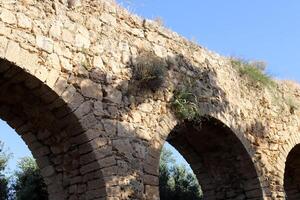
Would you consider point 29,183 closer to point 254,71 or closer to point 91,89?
point 254,71

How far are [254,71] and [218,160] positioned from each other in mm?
1945

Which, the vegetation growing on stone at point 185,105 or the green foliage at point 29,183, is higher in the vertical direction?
the green foliage at point 29,183

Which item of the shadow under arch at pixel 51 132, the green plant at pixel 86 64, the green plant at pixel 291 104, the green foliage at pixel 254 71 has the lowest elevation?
Result: the shadow under arch at pixel 51 132

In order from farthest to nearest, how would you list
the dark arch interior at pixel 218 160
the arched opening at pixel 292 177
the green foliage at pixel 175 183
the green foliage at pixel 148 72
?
the green foliage at pixel 175 183 → the arched opening at pixel 292 177 → the dark arch interior at pixel 218 160 → the green foliage at pixel 148 72

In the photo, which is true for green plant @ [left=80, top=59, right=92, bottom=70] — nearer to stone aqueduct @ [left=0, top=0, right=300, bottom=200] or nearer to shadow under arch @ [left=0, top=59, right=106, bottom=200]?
stone aqueduct @ [left=0, top=0, right=300, bottom=200]

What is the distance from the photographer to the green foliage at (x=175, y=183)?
633 inches

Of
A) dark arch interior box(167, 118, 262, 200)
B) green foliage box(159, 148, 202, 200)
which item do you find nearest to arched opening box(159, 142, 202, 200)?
green foliage box(159, 148, 202, 200)

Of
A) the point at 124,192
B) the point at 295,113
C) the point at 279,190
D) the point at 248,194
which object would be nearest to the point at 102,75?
the point at 124,192

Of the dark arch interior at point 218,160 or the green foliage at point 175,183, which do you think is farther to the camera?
the green foliage at point 175,183

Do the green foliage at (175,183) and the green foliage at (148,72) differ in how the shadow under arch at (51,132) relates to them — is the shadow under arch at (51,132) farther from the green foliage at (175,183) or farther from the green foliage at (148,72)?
the green foliage at (175,183)

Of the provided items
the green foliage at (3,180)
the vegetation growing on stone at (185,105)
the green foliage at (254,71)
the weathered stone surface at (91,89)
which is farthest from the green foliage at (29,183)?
the weathered stone surface at (91,89)

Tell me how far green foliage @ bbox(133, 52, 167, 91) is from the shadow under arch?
131cm

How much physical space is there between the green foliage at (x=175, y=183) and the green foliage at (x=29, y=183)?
4.12 m

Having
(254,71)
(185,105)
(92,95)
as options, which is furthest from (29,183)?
(92,95)
